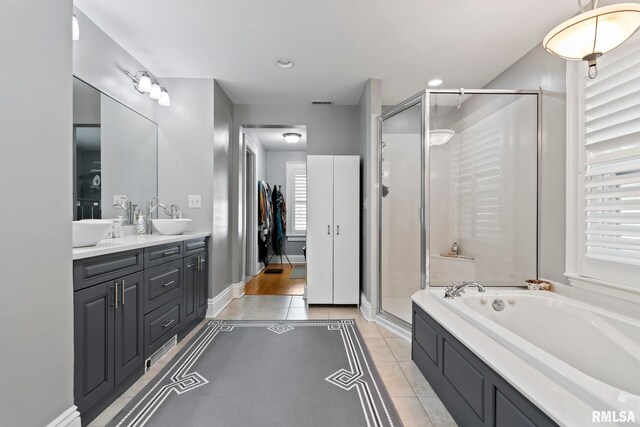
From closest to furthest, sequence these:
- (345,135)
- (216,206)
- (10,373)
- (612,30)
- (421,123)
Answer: (10,373)
(612,30)
(421,123)
(216,206)
(345,135)

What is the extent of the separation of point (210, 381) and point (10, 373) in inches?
41.6

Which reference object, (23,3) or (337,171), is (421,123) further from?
(23,3)

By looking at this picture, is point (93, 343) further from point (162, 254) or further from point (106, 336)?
point (162, 254)

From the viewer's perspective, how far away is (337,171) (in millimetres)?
3471

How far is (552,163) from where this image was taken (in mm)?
2297

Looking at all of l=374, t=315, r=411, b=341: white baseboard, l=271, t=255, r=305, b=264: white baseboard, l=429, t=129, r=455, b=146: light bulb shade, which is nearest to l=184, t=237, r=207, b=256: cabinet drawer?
l=374, t=315, r=411, b=341: white baseboard

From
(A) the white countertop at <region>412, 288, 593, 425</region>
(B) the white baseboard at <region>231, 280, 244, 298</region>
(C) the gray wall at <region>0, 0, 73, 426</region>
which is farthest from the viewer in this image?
(B) the white baseboard at <region>231, 280, 244, 298</region>

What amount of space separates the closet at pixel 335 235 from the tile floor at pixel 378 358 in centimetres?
23

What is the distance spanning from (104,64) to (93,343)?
7.08 ft

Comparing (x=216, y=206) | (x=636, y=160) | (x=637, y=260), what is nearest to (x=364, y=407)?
(x=637, y=260)

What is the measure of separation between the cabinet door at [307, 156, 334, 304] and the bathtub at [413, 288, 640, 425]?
4.90 feet

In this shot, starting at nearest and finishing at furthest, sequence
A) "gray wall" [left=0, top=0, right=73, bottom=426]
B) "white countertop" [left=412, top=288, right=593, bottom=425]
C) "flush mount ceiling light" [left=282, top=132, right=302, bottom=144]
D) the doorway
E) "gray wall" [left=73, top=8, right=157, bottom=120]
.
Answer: "white countertop" [left=412, top=288, right=593, bottom=425]
"gray wall" [left=0, top=0, right=73, bottom=426]
"gray wall" [left=73, top=8, right=157, bottom=120]
the doorway
"flush mount ceiling light" [left=282, top=132, right=302, bottom=144]

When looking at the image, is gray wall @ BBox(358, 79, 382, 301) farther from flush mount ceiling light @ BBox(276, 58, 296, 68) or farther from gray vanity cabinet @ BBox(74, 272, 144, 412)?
gray vanity cabinet @ BBox(74, 272, 144, 412)

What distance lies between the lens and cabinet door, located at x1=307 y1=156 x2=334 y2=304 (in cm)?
347
